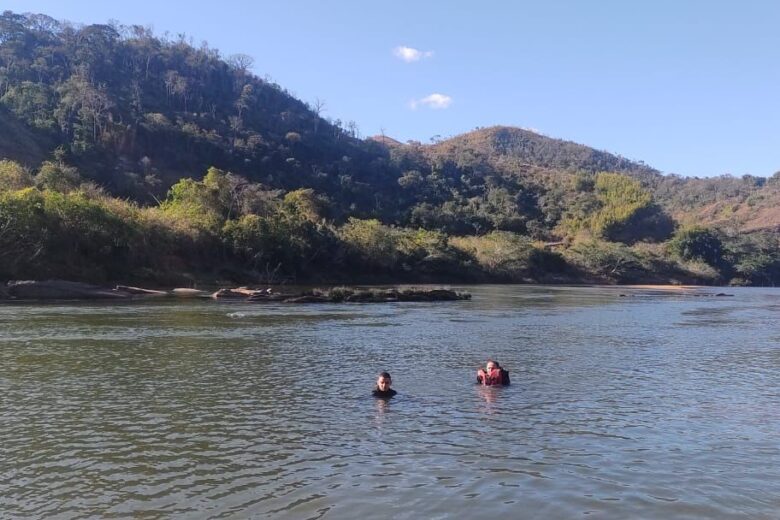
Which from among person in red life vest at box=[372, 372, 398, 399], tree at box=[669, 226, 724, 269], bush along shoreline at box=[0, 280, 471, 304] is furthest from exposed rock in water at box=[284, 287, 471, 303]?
tree at box=[669, 226, 724, 269]

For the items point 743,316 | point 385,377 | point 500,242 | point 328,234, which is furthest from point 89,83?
point 385,377

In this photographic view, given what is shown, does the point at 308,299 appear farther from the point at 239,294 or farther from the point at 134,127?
the point at 134,127

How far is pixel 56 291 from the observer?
5438 centimetres

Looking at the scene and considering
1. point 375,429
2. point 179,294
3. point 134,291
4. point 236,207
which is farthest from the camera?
point 236,207

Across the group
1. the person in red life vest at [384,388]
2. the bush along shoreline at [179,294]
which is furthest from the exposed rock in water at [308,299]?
the person in red life vest at [384,388]

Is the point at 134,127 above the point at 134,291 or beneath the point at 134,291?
above

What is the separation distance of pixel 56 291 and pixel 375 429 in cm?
4830

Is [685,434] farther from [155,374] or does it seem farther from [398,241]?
[398,241]

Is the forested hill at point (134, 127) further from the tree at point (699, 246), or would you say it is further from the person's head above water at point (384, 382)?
the person's head above water at point (384, 382)

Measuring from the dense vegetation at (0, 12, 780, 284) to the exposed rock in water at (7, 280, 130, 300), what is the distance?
828cm

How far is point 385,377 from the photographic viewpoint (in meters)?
17.9

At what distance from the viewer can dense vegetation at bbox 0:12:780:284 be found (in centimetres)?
7256

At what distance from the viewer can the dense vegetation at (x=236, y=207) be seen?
72562mm

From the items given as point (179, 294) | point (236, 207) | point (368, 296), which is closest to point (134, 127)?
point (236, 207)
